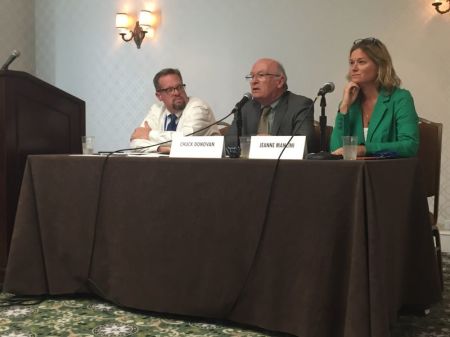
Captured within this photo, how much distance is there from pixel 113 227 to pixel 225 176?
54 centimetres

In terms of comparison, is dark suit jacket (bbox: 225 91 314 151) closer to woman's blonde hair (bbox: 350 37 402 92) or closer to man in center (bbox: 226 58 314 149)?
man in center (bbox: 226 58 314 149)

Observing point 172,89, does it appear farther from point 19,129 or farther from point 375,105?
→ point 375,105

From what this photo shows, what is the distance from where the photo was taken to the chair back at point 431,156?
2.39 m

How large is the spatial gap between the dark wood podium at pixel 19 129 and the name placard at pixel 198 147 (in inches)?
30.4

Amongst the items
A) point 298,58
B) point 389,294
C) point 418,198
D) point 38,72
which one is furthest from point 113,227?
point 38,72

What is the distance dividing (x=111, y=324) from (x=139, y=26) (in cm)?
319

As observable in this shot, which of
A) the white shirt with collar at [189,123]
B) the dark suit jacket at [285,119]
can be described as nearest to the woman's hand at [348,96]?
the dark suit jacket at [285,119]

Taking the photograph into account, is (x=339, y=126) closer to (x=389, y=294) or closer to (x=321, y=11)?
(x=389, y=294)

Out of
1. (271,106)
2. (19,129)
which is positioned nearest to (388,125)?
(271,106)

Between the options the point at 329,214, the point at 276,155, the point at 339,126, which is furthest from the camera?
the point at 339,126

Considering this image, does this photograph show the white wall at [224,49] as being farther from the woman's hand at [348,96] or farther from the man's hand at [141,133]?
the woman's hand at [348,96]

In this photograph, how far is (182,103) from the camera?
9.92 feet

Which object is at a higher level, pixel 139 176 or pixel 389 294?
pixel 139 176

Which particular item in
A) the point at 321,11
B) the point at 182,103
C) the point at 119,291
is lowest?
the point at 119,291
